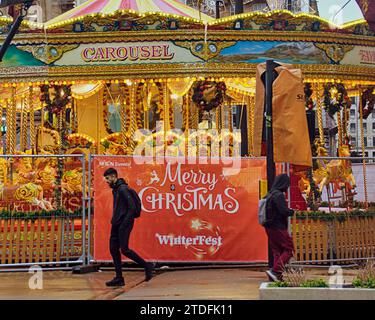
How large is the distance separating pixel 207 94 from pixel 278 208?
892cm

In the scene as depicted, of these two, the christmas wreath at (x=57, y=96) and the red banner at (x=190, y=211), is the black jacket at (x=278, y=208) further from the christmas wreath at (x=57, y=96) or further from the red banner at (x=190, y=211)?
the christmas wreath at (x=57, y=96)

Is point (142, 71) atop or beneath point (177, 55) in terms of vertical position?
beneath

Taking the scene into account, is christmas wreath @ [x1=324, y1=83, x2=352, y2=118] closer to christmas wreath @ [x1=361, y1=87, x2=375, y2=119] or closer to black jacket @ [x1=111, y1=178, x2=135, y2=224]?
christmas wreath @ [x1=361, y1=87, x2=375, y2=119]

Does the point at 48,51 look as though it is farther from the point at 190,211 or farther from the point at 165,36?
the point at 190,211

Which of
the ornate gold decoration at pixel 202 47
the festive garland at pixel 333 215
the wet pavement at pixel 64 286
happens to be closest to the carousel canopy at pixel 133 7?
the ornate gold decoration at pixel 202 47

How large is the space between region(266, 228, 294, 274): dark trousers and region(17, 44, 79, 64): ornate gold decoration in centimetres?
910

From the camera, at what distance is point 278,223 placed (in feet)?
32.9

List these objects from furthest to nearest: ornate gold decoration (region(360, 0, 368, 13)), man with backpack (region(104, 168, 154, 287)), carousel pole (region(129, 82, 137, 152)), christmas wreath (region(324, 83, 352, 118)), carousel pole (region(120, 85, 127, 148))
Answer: carousel pole (region(129, 82, 137, 152)), carousel pole (region(120, 85, 127, 148)), christmas wreath (region(324, 83, 352, 118)), ornate gold decoration (region(360, 0, 368, 13)), man with backpack (region(104, 168, 154, 287))

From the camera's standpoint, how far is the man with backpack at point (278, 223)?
9.95 meters

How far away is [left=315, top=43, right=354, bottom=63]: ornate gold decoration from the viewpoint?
17.8 m

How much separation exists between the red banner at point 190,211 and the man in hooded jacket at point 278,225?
8.09 feet

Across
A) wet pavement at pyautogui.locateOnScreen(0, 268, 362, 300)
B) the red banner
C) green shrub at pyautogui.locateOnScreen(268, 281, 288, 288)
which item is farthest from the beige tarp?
green shrub at pyautogui.locateOnScreen(268, 281, 288, 288)

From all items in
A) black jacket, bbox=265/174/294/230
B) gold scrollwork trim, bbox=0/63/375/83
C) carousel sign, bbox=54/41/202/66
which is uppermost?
carousel sign, bbox=54/41/202/66

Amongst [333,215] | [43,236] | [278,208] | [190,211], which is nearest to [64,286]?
[43,236]
